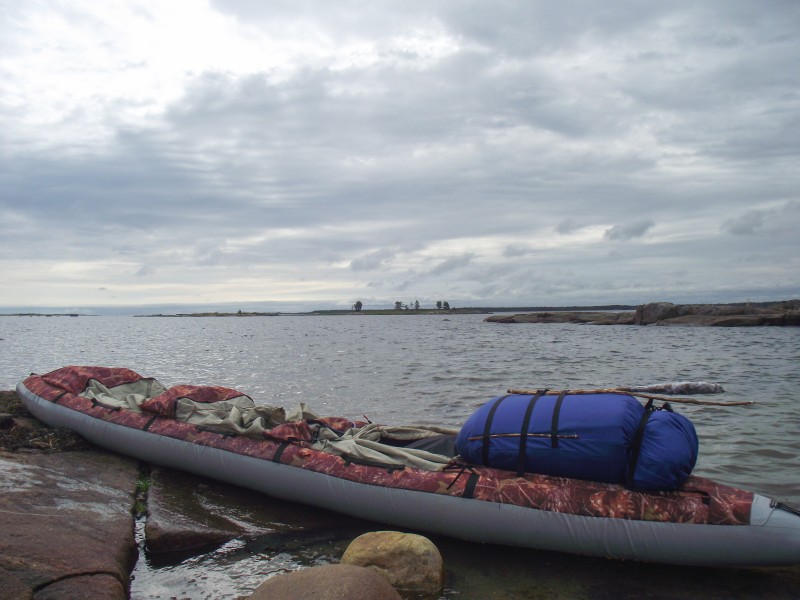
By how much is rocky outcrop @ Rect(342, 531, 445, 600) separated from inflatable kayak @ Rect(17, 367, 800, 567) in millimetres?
788

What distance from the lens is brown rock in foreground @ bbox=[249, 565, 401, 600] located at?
3.85 meters

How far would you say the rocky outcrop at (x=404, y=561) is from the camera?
4797 millimetres

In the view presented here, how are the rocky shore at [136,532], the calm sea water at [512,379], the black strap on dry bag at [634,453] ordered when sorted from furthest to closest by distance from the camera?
the calm sea water at [512,379]
the black strap on dry bag at [634,453]
the rocky shore at [136,532]

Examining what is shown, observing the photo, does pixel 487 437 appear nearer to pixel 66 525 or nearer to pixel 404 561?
pixel 404 561

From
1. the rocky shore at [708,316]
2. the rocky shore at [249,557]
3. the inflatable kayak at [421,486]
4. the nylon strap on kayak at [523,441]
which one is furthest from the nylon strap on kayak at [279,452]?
the rocky shore at [708,316]

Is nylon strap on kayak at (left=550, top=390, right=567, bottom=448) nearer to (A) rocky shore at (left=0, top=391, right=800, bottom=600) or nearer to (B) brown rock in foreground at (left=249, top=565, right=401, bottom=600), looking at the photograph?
(A) rocky shore at (left=0, top=391, right=800, bottom=600)

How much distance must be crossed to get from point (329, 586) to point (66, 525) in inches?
111

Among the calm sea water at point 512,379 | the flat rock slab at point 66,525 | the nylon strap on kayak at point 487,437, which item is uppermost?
the nylon strap on kayak at point 487,437

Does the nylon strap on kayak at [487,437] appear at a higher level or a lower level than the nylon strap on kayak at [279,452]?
higher

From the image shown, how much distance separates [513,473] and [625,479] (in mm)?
1034

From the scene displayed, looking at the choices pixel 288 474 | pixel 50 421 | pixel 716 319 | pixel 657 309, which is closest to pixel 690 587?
pixel 288 474

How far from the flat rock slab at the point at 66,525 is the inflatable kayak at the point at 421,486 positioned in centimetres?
75

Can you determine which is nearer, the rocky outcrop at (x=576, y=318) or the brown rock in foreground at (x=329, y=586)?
the brown rock in foreground at (x=329, y=586)

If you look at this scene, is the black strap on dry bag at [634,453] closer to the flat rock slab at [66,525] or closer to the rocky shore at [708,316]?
the flat rock slab at [66,525]
